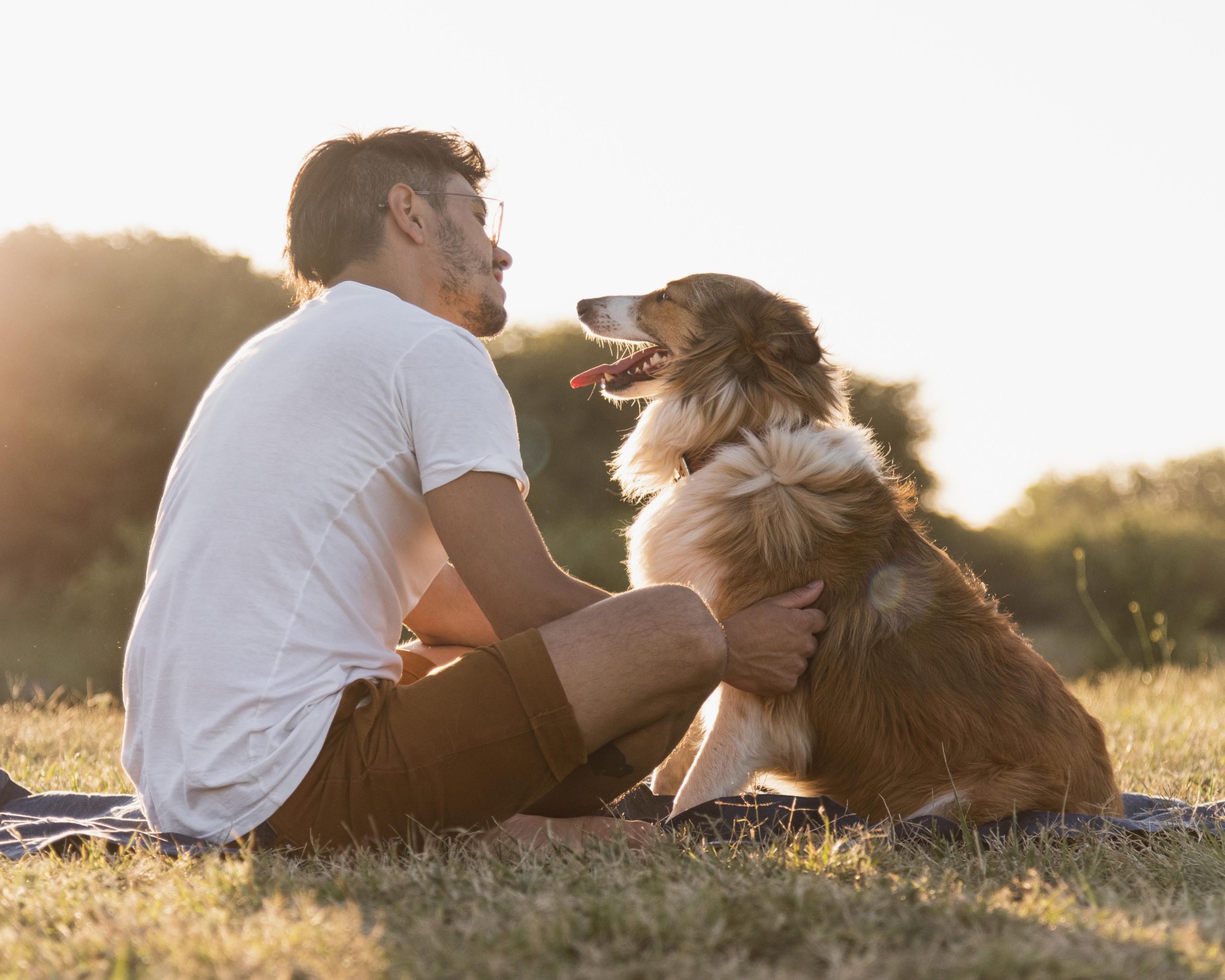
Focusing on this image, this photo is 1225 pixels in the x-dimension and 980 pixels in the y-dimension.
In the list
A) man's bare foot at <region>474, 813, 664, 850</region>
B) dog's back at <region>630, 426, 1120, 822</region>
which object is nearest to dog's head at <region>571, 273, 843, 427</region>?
dog's back at <region>630, 426, 1120, 822</region>

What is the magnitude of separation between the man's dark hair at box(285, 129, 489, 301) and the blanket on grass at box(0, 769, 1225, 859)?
1.59 metres

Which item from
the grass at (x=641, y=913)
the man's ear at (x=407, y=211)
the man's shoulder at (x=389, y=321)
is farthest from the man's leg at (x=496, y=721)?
the man's ear at (x=407, y=211)

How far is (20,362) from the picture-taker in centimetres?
1034

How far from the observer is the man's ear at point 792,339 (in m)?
3.41

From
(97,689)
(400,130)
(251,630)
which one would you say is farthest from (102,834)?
(97,689)

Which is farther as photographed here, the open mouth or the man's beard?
the open mouth

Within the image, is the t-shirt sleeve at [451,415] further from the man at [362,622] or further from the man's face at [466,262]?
the man's face at [466,262]

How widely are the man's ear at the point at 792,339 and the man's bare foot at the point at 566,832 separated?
160 cm

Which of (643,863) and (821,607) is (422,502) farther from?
(821,607)

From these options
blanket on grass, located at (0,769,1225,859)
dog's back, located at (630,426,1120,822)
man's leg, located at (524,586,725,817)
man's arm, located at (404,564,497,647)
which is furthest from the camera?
man's arm, located at (404,564,497,647)

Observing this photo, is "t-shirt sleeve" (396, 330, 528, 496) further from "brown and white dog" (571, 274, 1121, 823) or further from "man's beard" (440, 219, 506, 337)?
"brown and white dog" (571, 274, 1121, 823)

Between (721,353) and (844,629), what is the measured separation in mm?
1103

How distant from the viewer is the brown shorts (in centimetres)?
226

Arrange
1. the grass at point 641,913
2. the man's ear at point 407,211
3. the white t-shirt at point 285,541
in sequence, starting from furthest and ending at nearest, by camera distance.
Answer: the man's ear at point 407,211 < the white t-shirt at point 285,541 < the grass at point 641,913
